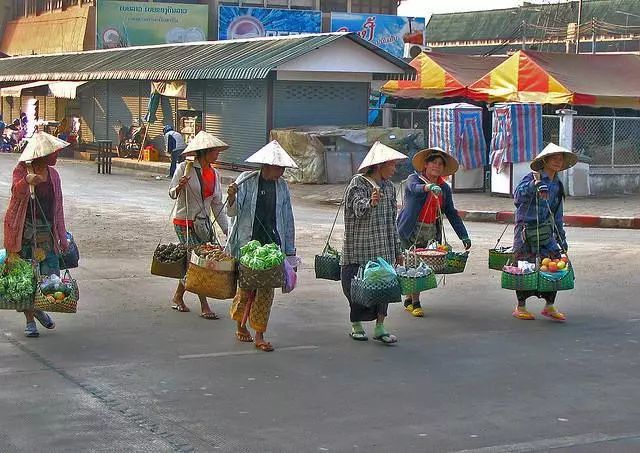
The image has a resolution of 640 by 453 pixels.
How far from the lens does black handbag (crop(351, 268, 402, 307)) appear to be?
8539mm

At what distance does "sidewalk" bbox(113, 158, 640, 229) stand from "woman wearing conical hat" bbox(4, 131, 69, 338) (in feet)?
41.9

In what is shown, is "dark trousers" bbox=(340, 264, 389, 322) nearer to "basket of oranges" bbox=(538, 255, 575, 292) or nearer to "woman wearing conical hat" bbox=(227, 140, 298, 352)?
"woman wearing conical hat" bbox=(227, 140, 298, 352)

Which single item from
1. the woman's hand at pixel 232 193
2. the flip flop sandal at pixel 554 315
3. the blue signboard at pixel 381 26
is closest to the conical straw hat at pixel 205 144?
the woman's hand at pixel 232 193

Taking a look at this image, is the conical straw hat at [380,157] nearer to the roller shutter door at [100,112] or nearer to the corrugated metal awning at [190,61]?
the corrugated metal awning at [190,61]

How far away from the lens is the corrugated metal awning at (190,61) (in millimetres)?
28594

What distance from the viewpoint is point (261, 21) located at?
51.5m

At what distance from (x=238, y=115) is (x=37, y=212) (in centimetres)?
2166

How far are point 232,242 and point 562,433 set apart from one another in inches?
135

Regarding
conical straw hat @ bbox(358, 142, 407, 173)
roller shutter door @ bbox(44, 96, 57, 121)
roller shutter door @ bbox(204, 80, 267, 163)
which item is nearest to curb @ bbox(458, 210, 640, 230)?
roller shutter door @ bbox(204, 80, 267, 163)

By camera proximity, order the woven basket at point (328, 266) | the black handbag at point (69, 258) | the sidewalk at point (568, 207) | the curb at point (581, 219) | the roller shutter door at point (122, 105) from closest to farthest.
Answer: the black handbag at point (69, 258)
the woven basket at point (328, 266)
the curb at point (581, 219)
the sidewalk at point (568, 207)
the roller shutter door at point (122, 105)

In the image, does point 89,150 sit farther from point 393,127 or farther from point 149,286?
point 149,286

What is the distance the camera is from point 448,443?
6121 millimetres

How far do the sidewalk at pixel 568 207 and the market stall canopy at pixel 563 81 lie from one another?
285 cm

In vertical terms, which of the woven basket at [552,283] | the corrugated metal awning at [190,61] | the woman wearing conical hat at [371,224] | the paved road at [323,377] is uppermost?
the corrugated metal awning at [190,61]
